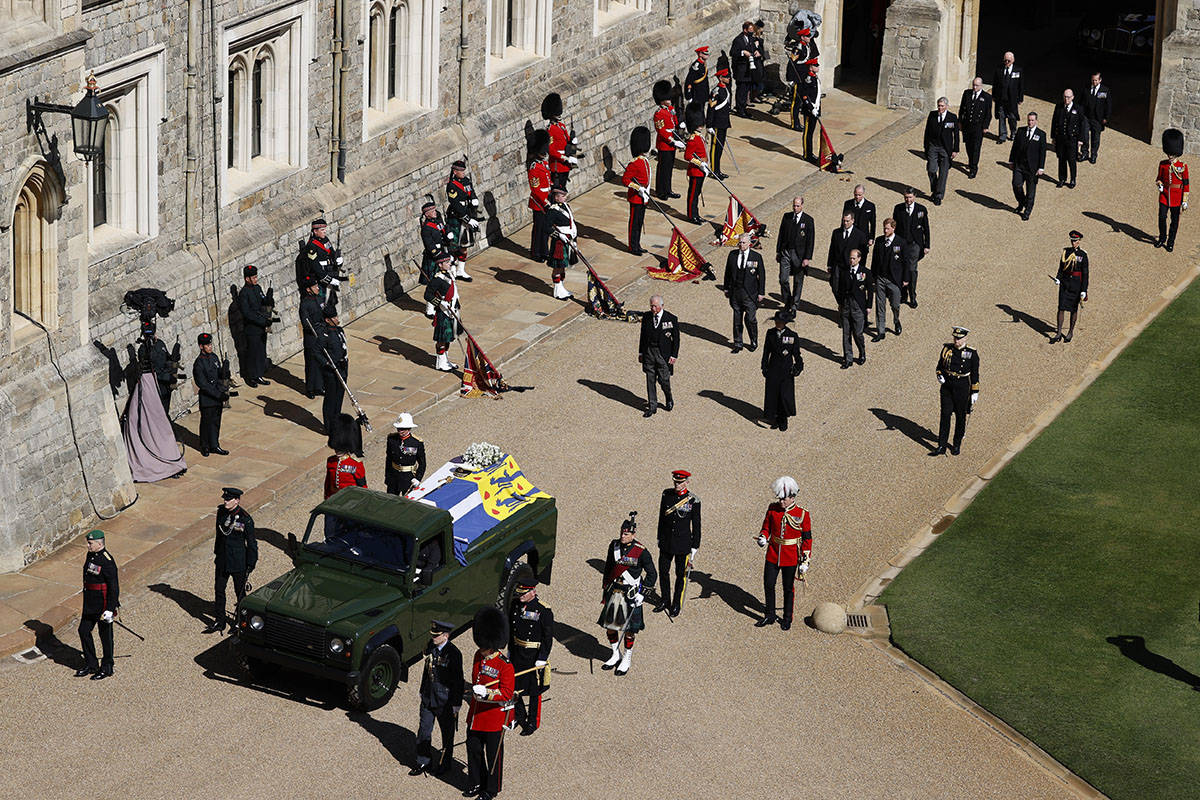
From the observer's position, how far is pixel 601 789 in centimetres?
1983

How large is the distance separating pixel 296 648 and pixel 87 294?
22.8 feet

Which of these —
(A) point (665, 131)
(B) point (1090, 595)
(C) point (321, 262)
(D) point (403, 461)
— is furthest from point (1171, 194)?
(D) point (403, 461)

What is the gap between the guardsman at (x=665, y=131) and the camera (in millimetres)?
36125

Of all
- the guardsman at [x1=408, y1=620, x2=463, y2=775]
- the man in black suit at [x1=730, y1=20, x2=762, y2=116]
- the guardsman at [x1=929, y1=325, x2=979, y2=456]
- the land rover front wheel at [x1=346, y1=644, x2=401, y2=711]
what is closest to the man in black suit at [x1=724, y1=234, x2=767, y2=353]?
the guardsman at [x1=929, y1=325, x2=979, y2=456]

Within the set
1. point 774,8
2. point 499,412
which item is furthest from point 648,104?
point 499,412

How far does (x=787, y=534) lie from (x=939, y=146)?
15.3 metres

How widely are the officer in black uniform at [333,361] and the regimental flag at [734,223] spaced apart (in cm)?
905

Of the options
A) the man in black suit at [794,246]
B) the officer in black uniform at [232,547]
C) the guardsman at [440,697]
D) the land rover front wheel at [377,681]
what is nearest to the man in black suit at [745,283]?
the man in black suit at [794,246]

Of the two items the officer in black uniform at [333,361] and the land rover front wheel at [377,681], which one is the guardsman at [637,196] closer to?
the officer in black uniform at [333,361]

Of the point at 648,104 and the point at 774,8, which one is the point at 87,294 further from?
the point at 774,8

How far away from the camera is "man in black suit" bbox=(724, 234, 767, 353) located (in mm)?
29906

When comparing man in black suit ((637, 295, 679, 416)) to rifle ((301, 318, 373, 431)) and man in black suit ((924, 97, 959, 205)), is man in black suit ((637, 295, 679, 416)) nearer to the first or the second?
rifle ((301, 318, 373, 431))

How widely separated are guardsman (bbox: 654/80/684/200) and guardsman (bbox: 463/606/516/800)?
1782cm

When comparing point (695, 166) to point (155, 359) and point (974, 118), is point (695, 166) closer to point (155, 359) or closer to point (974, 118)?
point (974, 118)
